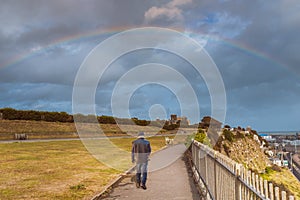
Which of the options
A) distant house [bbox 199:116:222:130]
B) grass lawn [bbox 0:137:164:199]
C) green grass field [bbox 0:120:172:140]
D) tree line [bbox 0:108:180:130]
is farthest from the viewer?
tree line [bbox 0:108:180:130]

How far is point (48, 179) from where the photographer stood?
13031 mm

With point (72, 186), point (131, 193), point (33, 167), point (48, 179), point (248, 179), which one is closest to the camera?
point (248, 179)

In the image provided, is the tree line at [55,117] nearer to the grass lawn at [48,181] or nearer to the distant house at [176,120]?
the distant house at [176,120]

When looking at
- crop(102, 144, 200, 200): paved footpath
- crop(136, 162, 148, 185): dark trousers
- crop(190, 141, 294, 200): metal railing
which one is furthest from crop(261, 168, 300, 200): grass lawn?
crop(190, 141, 294, 200): metal railing

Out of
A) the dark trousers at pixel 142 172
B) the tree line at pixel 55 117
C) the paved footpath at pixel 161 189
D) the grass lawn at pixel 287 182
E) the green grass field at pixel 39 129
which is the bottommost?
the grass lawn at pixel 287 182

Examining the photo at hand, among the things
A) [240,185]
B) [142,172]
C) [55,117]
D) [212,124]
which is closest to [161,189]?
[142,172]

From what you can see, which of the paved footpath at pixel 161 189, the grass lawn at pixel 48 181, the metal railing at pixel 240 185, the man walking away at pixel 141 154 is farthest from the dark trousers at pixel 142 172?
the metal railing at pixel 240 185

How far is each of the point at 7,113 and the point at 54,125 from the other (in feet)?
27.3

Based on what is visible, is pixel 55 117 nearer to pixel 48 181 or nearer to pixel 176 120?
pixel 176 120

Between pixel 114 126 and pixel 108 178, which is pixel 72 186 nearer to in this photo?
pixel 108 178

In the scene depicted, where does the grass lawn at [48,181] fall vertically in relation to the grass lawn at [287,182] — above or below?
above

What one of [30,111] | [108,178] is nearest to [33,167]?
[108,178]

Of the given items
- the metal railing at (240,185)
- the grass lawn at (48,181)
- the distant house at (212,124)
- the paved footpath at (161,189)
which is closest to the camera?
the metal railing at (240,185)

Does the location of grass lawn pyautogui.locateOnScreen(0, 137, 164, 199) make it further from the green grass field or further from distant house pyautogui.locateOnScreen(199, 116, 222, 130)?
distant house pyautogui.locateOnScreen(199, 116, 222, 130)
